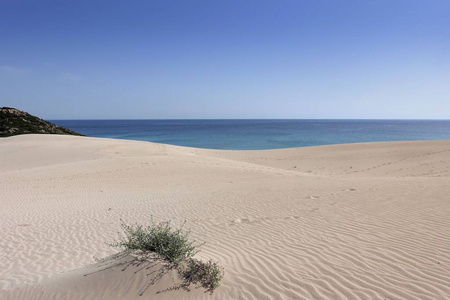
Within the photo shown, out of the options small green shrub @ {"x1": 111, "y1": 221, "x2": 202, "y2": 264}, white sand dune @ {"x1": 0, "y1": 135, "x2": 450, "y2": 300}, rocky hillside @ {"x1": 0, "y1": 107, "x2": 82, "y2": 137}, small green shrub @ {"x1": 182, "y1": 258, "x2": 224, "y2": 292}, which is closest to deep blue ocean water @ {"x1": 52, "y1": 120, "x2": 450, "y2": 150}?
rocky hillside @ {"x1": 0, "y1": 107, "x2": 82, "y2": 137}

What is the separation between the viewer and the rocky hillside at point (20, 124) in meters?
44.3

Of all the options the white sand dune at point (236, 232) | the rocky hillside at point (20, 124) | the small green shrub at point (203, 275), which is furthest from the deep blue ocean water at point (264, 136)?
the small green shrub at point (203, 275)

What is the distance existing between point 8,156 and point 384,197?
27374 mm

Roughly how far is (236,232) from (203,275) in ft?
10.4

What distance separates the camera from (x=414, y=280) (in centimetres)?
436

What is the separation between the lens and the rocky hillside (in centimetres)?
4428

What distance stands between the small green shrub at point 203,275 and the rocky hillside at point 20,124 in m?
48.2

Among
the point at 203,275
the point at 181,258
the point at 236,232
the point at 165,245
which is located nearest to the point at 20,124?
the point at 236,232

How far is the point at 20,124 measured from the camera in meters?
46.8

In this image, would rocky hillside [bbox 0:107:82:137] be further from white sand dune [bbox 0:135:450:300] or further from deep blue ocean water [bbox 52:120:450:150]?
white sand dune [bbox 0:135:450:300]

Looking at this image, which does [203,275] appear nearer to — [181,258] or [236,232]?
[181,258]

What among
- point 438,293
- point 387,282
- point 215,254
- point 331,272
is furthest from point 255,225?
point 438,293

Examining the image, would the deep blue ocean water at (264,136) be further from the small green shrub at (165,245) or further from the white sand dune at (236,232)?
the small green shrub at (165,245)

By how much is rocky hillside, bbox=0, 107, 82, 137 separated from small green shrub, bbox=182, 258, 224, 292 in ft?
158
